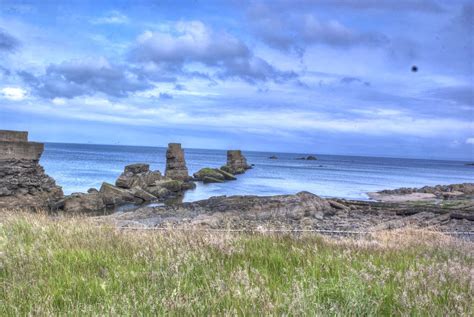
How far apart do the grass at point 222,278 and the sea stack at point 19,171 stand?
21449 millimetres

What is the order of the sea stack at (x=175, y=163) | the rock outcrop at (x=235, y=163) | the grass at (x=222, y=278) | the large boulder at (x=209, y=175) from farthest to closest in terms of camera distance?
1. the rock outcrop at (x=235, y=163)
2. the large boulder at (x=209, y=175)
3. the sea stack at (x=175, y=163)
4. the grass at (x=222, y=278)

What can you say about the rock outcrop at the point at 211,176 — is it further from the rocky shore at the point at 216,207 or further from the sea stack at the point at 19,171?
the sea stack at the point at 19,171

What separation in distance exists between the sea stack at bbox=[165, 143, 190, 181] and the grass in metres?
51.0

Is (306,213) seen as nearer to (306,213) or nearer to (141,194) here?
(306,213)

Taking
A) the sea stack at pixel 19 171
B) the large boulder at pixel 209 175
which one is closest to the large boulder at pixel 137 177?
the large boulder at pixel 209 175

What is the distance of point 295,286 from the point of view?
3.70 metres

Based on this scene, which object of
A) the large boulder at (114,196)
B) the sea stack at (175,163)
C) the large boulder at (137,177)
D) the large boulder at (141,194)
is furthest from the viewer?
the sea stack at (175,163)

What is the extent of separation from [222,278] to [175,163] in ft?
182

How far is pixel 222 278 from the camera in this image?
171 inches

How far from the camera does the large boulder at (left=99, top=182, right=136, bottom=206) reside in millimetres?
36000

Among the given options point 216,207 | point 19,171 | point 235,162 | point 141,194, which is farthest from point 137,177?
point 235,162

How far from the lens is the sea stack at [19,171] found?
2577 centimetres

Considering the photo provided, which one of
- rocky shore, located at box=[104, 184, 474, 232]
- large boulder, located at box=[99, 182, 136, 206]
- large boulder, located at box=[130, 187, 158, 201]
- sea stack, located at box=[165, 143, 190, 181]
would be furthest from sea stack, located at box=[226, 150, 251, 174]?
rocky shore, located at box=[104, 184, 474, 232]

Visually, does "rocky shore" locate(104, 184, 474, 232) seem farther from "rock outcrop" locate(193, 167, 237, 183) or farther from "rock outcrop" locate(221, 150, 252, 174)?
"rock outcrop" locate(221, 150, 252, 174)
